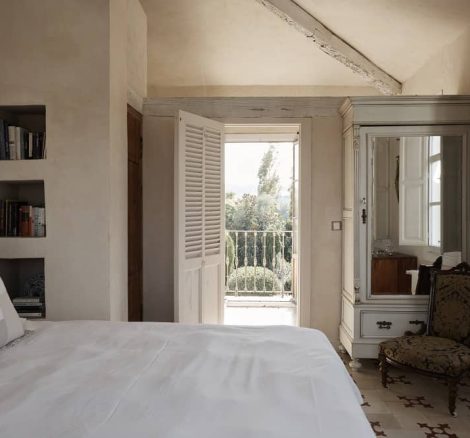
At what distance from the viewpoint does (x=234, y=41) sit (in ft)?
15.4

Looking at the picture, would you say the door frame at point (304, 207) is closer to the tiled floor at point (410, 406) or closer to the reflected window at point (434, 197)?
the tiled floor at point (410, 406)

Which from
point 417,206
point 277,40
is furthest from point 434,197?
point 277,40

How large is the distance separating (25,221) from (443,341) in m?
3.00

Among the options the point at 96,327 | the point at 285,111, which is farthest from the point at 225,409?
the point at 285,111

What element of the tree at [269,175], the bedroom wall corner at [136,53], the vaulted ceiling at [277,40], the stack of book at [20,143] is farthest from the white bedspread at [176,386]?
the tree at [269,175]

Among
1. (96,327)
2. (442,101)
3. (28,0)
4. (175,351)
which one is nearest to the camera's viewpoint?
(175,351)

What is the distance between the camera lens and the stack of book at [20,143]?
297cm

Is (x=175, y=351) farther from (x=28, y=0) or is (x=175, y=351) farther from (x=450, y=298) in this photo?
(x=28, y=0)

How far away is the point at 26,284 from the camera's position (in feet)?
10.5

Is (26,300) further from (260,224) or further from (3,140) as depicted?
(260,224)

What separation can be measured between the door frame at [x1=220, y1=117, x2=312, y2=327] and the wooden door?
1.07 m

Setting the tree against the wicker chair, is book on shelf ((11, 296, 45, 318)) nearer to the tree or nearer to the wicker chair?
the wicker chair

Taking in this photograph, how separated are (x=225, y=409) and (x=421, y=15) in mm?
3478

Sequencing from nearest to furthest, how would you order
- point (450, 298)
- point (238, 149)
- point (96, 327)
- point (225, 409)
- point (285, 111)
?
1. point (225, 409)
2. point (96, 327)
3. point (450, 298)
4. point (285, 111)
5. point (238, 149)
